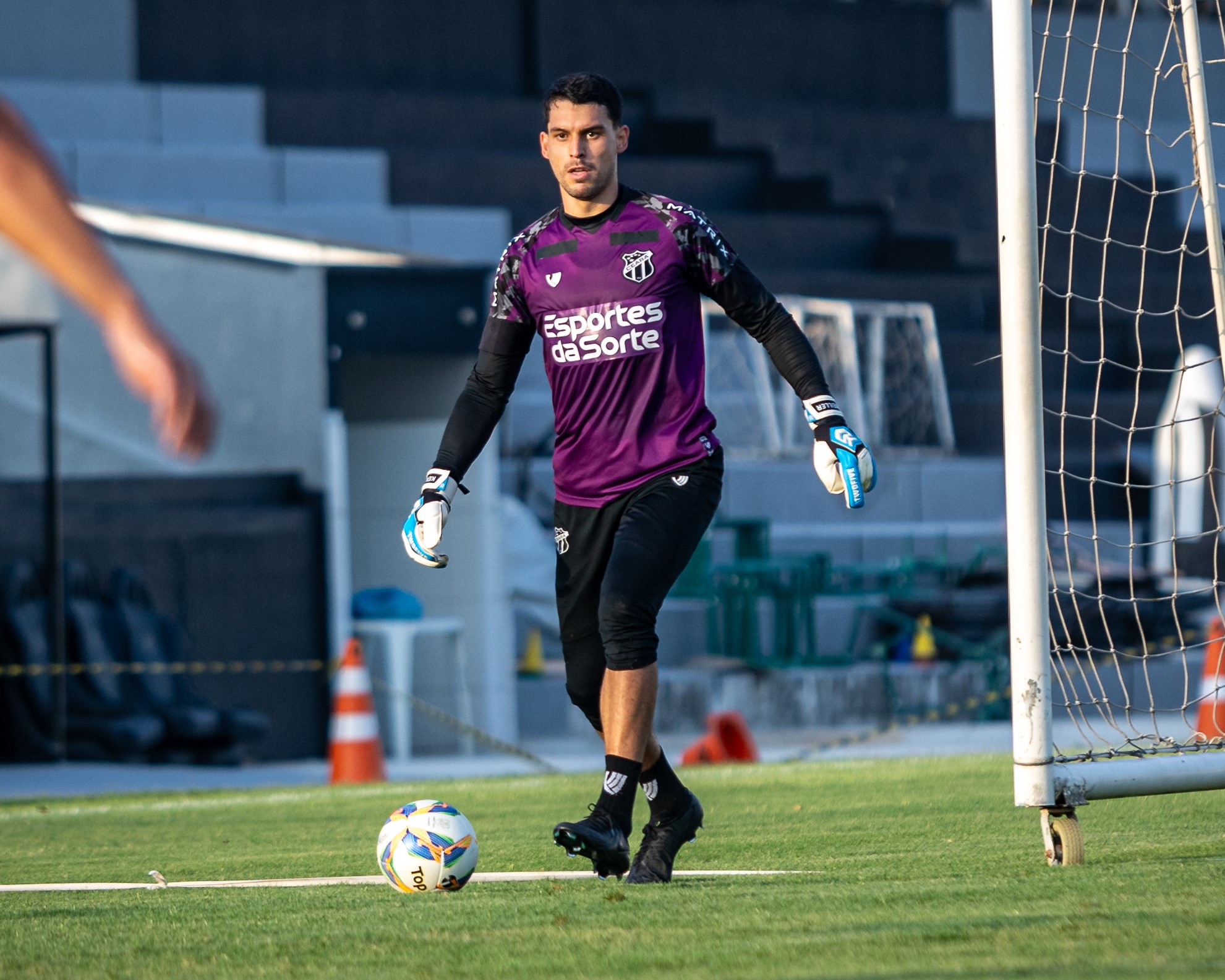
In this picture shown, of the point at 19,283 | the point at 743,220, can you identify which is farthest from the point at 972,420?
the point at 19,283

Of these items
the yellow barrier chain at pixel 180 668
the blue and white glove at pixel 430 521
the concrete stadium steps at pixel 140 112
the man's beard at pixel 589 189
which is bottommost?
the yellow barrier chain at pixel 180 668

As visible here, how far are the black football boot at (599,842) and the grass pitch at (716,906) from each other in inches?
3.4

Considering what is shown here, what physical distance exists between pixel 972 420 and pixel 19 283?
11628 millimetres

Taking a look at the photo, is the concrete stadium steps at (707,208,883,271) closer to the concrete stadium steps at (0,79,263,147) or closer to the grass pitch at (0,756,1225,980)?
the concrete stadium steps at (0,79,263,147)

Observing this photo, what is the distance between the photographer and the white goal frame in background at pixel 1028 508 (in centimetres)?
508

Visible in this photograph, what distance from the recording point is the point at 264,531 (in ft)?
45.0

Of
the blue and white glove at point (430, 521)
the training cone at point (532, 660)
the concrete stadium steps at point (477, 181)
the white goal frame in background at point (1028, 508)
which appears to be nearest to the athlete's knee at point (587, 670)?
the blue and white glove at point (430, 521)

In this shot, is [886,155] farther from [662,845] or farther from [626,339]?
[662,845]

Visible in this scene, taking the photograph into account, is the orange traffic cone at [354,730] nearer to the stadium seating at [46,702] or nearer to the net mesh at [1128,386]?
the stadium seating at [46,702]

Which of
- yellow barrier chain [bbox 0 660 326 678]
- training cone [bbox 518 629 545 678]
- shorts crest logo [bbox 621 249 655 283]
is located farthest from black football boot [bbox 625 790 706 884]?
training cone [bbox 518 629 545 678]

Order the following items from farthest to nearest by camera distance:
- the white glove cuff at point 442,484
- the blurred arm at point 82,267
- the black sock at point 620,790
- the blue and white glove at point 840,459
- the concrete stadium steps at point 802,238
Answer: the concrete stadium steps at point 802,238 < the white glove cuff at point 442,484 < the blue and white glove at point 840,459 < the black sock at point 620,790 < the blurred arm at point 82,267

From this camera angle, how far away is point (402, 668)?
1427cm

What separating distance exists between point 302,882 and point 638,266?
1.98 meters

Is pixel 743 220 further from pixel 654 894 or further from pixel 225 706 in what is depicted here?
pixel 654 894
